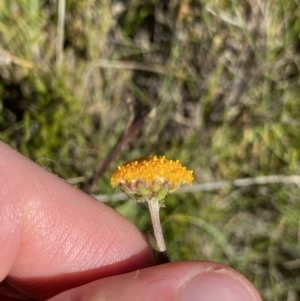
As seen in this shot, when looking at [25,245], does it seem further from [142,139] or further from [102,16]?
[102,16]

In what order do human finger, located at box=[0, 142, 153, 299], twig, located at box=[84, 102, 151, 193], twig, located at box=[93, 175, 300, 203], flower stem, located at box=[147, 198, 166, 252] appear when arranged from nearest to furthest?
1. flower stem, located at box=[147, 198, 166, 252]
2. human finger, located at box=[0, 142, 153, 299]
3. twig, located at box=[84, 102, 151, 193]
4. twig, located at box=[93, 175, 300, 203]

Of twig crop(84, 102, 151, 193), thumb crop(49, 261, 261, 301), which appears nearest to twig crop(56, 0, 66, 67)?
twig crop(84, 102, 151, 193)

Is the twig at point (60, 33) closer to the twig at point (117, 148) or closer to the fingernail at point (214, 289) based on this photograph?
the twig at point (117, 148)

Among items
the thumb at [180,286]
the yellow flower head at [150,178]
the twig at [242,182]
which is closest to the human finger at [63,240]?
the thumb at [180,286]

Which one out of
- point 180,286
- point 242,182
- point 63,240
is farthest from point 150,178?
point 242,182

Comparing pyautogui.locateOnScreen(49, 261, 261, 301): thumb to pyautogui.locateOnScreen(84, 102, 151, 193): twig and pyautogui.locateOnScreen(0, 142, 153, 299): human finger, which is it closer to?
pyautogui.locateOnScreen(0, 142, 153, 299): human finger

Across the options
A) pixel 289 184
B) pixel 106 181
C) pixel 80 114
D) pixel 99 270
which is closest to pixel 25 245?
pixel 99 270
